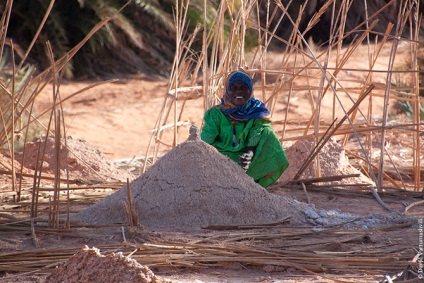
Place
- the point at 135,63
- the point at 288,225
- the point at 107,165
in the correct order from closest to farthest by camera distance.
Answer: the point at 288,225
the point at 107,165
the point at 135,63

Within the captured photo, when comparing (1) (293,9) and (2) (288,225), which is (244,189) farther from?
(1) (293,9)

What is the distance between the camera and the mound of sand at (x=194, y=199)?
2.85 metres

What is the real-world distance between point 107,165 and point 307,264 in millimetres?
2741

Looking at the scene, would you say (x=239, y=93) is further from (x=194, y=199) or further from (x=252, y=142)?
(x=194, y=199)

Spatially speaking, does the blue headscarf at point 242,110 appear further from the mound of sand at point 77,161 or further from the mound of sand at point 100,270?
the mound of sand at point 100,270

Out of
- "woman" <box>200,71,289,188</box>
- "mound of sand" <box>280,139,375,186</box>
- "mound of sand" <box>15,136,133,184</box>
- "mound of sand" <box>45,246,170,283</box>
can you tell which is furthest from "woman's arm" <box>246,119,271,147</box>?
"mound of sand" <box>45,246,170,283</box>

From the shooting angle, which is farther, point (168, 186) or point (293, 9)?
point (293, 9)

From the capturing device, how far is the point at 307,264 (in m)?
2.25

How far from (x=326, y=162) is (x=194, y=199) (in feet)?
5.66

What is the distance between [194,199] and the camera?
2895 mm

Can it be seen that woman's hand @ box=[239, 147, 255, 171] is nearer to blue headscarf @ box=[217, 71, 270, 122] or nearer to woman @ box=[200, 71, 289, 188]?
woman @ box=[200, 71, 289, 188]

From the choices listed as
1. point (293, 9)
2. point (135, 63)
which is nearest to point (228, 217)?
point (135, 63)

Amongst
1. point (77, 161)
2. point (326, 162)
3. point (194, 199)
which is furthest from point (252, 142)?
point (77, 161)

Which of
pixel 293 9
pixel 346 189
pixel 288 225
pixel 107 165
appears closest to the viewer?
pixel 288 225
